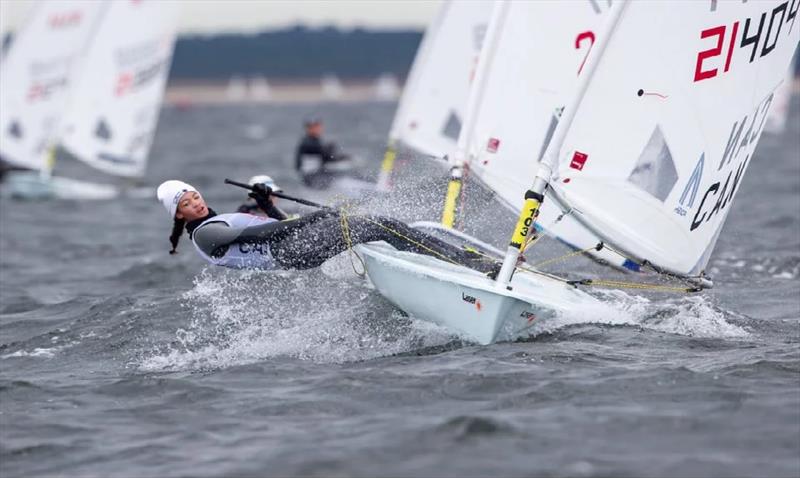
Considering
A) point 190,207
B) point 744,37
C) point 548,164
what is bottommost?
point 190,207

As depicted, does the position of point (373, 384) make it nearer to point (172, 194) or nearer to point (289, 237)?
point (289, 237)

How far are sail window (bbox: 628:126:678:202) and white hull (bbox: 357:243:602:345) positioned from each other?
667 mm

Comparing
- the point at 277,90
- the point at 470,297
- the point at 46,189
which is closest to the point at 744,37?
the point at 470,297

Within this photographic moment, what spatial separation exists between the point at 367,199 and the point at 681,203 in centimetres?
169

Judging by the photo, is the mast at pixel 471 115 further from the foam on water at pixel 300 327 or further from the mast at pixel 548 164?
the mast at pixel 548 164

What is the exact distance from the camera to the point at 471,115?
8.15 m

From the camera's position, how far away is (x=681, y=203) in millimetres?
6539

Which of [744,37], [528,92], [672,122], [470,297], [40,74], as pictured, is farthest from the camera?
[40,74]

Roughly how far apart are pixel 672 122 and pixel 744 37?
555mm

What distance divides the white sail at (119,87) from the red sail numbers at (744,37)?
11367mm

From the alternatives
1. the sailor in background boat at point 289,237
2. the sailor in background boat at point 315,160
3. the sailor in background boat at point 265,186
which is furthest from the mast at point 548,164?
the sailor in background boat at point 315,160

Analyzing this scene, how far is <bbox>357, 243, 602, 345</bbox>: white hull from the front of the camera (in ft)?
19.3

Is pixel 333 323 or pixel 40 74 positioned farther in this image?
pixel 40 74

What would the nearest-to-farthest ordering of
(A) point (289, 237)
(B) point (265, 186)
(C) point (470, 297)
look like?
(C) point (470, 297)
(A) point (289, 237)
(B) point (265, 186)
